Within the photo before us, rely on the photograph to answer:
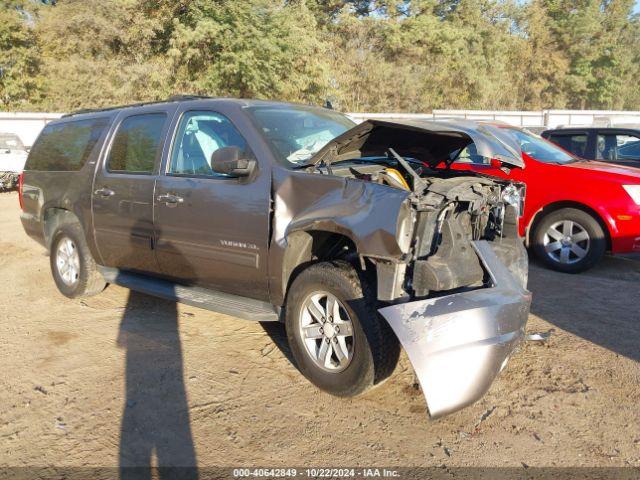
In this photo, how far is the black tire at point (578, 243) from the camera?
5.99 meters

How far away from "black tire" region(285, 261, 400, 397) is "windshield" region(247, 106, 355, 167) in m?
0.85

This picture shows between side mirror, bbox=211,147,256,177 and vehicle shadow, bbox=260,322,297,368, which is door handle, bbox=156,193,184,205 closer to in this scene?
side mirror, bbox=211,147,256,177

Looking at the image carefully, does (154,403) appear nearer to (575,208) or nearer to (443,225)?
(443,225)

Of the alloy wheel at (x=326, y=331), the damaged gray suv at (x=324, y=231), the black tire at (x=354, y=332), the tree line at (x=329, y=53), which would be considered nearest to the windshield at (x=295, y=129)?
the damaged gray suv at (x=324, y=231)

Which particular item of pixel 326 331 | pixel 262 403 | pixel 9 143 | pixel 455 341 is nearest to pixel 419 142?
pixel 326 331

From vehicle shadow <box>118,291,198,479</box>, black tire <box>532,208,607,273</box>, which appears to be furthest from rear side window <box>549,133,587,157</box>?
vehicle shadow <box>118,291,198,479</box>

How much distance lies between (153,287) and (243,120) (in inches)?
66.0

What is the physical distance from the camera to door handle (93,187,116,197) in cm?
475

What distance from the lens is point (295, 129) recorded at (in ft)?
13.6

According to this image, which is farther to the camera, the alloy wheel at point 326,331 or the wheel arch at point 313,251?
the wheel arch at point 313,251

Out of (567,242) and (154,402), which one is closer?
(154,402)

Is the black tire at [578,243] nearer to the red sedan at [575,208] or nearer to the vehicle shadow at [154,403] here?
the red sedan at [575,208]

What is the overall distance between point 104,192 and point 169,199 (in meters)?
0.99

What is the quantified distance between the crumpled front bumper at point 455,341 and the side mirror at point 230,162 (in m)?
1.45
